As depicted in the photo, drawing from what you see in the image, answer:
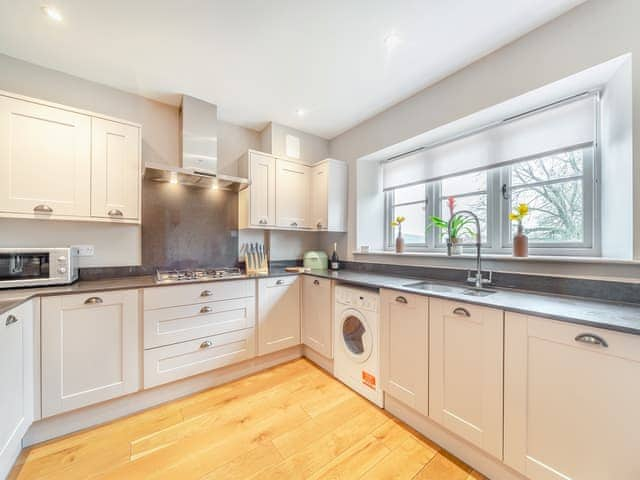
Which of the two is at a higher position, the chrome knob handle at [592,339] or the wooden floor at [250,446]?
the chrome knob handle at [592,339]

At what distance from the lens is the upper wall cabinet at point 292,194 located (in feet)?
8.24

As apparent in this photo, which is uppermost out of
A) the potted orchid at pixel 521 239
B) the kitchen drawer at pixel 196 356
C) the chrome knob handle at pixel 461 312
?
the potted orchid at pixel 521 239

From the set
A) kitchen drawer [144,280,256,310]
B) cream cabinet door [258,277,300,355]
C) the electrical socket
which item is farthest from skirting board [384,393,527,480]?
the electrical socket

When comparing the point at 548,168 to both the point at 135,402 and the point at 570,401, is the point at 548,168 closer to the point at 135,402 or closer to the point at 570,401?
the point at 570,401

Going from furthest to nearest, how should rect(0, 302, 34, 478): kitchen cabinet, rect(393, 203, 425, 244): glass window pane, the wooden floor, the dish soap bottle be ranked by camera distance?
1. the dish soap bottle
2. rect(393, 203, 425, 244): glass window pane
3. the wooden floor
4. rect(0, 302, 34, 478): kitchen cabinet

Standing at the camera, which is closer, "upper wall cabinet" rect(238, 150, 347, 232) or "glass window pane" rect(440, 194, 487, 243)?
"glass window pane" rect(440, 194, 487, 243)

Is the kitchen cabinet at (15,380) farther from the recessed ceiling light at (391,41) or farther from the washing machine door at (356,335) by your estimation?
the recessed ceiling light at (391,41)

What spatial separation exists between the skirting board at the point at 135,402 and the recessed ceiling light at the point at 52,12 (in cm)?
241

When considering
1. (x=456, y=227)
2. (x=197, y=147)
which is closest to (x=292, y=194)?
(x=197, y=147)

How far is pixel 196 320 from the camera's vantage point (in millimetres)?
1953

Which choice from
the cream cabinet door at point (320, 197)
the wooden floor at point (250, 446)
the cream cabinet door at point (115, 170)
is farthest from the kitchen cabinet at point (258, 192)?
the wooden floor at point (250, 446)

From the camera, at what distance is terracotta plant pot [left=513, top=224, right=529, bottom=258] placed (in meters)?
1.63

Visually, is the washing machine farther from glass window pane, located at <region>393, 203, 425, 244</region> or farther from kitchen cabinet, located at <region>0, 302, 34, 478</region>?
kitchen cabinet, located at <region>0, 302, 34, 478</region>

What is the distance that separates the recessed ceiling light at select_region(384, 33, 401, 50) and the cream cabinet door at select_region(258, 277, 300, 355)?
2024mm
